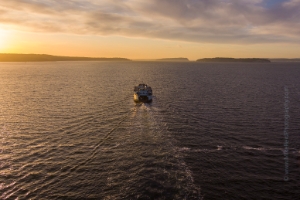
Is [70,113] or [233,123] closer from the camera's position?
[233,123]

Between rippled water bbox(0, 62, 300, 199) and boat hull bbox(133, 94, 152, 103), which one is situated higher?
boat hull bbox(133, 94, 152, 103)

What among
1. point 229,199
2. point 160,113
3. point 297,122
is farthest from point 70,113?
point 297,122

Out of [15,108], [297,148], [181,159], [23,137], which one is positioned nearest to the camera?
[181,159]

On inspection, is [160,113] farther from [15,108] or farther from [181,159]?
[15,108]

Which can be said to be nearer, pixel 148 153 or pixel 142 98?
pixel 148 153

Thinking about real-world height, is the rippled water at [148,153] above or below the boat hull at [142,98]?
below

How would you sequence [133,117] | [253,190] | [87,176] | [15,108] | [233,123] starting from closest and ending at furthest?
[253,190] → [87,176] → [233,123] → [133,117] → [15,108]

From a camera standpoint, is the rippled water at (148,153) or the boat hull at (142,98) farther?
the boat hull at (142,98)

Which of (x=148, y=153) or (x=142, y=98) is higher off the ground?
(x=142, y=98)

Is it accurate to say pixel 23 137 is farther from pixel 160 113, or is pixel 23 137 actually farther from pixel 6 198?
pixel 160 113

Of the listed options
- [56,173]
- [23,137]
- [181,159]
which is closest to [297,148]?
[181,159]

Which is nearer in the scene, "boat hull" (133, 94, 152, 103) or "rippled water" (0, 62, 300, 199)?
"rippled water" (0, 62, 300, 199)
